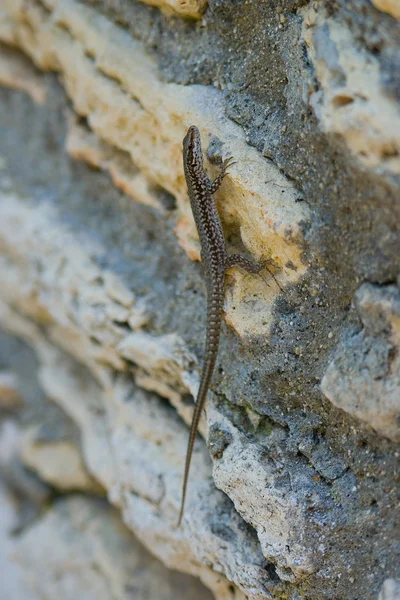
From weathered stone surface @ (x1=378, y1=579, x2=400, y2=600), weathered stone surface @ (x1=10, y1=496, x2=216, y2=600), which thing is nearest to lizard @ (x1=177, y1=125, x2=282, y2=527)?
weathered stone surface @ (x1=378, y1=579, x2=400, y2=600)

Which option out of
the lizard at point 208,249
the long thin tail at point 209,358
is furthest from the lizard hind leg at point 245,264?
the long thin tail at point 209,358

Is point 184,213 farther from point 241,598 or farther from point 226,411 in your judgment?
point 241,598

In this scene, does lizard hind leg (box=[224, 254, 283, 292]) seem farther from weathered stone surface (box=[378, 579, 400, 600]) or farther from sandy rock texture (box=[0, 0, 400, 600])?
weathered stone surface (box=[378, 579, 400, 600])

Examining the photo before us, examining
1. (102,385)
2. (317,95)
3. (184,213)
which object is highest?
(317,95)

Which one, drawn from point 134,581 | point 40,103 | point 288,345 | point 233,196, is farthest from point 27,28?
point 134,581

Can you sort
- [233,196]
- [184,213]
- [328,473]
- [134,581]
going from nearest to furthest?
[328,473] → [233,196] → [184,213] → [134,581]

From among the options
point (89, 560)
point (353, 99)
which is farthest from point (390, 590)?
point (89, 560)
